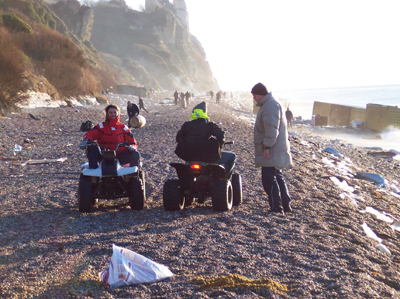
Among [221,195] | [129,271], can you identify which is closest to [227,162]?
[221,195]

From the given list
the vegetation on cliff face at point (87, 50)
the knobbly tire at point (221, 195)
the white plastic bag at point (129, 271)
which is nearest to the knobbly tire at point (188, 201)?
the knobbly tire at point (221, 195)

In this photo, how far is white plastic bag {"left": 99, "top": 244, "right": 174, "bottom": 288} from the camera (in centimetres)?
315

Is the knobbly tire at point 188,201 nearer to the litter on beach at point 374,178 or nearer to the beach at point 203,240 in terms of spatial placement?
the beach at point 203,240

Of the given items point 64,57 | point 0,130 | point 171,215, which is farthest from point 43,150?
point 64,57

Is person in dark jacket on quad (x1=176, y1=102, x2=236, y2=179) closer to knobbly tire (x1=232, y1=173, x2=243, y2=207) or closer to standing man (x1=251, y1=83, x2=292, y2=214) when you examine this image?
standing man (x1=251, y1=83, x2=292, y2=214)

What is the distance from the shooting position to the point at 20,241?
13.6 feet

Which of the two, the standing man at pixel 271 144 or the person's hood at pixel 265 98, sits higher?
the person's hood at pixel 265 98

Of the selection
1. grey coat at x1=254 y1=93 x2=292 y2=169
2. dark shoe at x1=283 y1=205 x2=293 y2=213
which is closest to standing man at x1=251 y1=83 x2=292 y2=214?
grey coat at x1=254 y1=93 x2=292 y2=169

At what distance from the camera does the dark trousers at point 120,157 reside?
17.7 ft

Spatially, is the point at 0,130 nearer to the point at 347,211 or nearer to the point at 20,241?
the point at 20,241

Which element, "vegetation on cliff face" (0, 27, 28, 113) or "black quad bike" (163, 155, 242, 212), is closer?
"black quad bike" (163, 155, 242, 212)

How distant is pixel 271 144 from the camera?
5148mm

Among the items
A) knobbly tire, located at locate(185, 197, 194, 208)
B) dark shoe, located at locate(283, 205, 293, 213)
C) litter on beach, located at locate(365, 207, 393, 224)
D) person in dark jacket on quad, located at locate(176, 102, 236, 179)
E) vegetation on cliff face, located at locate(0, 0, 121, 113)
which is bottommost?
litter on beach, located at locate(365, 207, 393, 224)

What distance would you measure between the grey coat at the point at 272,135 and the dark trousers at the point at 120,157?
6.15ft
